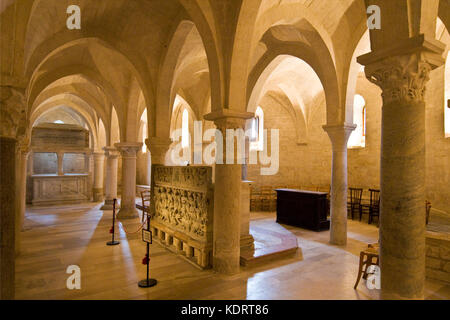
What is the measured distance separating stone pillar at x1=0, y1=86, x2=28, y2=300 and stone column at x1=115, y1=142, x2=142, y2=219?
727 cm

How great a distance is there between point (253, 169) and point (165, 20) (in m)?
8.51

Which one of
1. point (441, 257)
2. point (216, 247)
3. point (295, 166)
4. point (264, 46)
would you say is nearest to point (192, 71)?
point (264, 46)

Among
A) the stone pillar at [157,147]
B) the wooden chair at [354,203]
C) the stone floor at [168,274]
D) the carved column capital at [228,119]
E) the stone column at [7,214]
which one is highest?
the carved column capital at [228,119]

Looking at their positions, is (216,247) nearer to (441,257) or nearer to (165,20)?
(441,257)

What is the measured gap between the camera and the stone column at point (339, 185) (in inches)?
274

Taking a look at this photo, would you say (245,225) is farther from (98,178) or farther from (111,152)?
(98,178)

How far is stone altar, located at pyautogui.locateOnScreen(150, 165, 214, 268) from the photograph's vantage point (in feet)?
17.6

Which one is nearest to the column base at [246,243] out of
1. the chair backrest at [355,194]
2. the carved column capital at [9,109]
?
the carved column capital at [9,109]

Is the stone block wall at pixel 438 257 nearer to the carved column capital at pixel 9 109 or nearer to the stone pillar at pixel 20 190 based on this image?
the carved column capital at pixel 9 109

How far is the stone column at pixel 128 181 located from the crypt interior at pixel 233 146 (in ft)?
0.13

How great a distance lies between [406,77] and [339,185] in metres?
4.73

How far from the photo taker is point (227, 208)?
4852 millimetres

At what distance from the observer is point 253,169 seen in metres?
13.9

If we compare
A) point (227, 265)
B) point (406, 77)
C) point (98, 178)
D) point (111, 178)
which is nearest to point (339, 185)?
point (227, 265)
